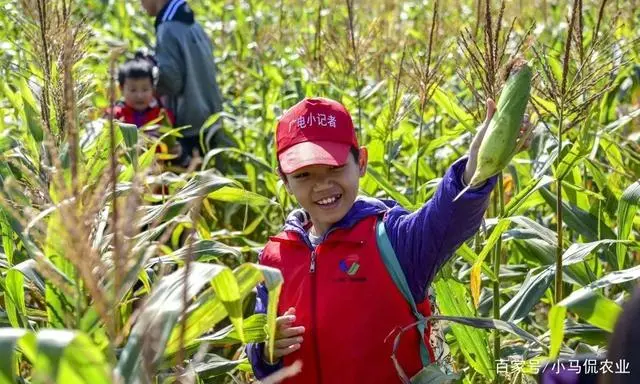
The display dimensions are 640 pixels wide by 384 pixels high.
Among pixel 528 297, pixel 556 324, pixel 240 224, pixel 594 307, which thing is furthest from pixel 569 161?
pixel 240 224

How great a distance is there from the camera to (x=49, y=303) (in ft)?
7.61

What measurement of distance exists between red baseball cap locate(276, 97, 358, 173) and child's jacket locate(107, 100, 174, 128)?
2840 millimetres

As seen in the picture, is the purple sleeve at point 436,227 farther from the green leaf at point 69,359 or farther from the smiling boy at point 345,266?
the green leaf at point 69,359

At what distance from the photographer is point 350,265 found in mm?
2592

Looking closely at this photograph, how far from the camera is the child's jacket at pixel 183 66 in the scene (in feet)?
19.4

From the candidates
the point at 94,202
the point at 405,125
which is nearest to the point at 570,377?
the point at 94,202

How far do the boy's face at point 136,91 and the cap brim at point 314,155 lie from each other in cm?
301

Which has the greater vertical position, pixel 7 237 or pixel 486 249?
pixel 7 237

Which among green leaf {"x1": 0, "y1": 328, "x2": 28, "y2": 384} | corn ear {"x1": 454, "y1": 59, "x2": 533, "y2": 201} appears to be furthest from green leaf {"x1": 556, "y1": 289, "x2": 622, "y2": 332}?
green leaf {"x1": 0, "y1": 328, "x2": 28, "y2": 384}

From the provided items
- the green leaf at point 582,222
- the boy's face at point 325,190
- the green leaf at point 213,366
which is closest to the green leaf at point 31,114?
the green leaf at point 213,366

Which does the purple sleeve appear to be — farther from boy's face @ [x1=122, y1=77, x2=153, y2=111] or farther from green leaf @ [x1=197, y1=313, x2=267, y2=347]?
boy's face @ [x1=122, y1=77, x2=153, y2=111]

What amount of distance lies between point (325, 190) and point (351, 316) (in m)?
0.30

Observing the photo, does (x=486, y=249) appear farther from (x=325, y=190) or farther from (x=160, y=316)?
(x=160, y=316)

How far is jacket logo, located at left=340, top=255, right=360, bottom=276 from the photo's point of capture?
2.58 m
